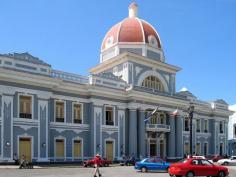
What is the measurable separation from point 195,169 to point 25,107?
17522 millimetres

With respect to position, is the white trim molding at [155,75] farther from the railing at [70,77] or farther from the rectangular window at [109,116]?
the railing at [70,77]

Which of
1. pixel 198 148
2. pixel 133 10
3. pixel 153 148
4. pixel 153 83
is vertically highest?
pixel 133 10

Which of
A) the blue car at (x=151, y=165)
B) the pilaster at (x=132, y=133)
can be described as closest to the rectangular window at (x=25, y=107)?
the blue car at (x=151, y=165)

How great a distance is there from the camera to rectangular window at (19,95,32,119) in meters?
32.9

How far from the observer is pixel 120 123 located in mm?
42031

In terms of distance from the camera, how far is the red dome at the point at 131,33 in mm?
47625

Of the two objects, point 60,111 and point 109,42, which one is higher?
point 109,42

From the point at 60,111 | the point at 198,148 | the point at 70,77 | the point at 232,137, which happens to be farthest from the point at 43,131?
the point at 232,137

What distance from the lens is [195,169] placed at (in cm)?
2222

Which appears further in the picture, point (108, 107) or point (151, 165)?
point (108, 107)

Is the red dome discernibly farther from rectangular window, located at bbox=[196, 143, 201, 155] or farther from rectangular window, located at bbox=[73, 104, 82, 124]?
rectangular window, located at bbox=[196, 143, 201, 155]

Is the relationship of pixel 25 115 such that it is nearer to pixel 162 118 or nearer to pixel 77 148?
pixel 77 148

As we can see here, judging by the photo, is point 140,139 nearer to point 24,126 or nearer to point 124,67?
point 124,67

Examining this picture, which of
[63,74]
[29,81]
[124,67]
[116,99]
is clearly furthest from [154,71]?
[29,81]
